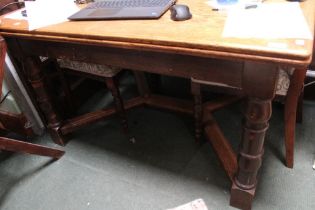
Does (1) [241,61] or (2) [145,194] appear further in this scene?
(2) [145,194]

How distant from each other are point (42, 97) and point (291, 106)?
3.94 feet

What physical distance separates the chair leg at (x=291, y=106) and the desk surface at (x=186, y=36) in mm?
255

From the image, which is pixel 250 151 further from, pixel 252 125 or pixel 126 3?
pixel 126 3

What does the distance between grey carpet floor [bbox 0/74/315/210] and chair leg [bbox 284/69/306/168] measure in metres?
0.10

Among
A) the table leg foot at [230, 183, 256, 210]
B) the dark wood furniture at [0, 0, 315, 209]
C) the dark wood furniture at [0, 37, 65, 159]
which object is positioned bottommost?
the table leg foot at [230, 183, 256, 210]

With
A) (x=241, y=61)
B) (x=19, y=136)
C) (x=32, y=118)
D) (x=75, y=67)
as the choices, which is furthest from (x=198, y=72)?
(x=19, y=136)

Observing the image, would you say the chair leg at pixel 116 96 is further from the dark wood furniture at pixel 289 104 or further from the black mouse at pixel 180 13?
the black mouse at pixel 180 13

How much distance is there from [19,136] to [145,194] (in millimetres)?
968

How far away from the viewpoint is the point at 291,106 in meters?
1.04

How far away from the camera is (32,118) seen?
1.59 metres

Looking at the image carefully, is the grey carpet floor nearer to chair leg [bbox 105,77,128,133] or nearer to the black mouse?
chair leg [bbox 105,77,128,133]

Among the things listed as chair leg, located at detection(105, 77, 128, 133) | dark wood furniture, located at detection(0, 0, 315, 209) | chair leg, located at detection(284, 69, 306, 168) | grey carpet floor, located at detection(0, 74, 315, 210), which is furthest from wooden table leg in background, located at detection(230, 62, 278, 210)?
chair leg, located at detection(105, 77, 128, 133)

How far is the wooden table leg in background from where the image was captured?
68 centimetres

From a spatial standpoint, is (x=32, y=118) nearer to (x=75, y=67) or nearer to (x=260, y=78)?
(x=75, y=67)
